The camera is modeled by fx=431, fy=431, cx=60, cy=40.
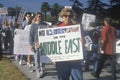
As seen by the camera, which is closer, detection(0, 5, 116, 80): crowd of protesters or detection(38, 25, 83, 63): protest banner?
detection(0, 5, 116, 80): crowd of protesters

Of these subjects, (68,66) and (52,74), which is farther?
(52,74)

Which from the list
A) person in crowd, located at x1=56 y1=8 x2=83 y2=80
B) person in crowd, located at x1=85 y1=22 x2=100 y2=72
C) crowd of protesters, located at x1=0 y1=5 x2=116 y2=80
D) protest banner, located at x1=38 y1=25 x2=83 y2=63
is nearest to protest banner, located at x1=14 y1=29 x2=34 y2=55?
crowd of protesters, located at x1=0 y1=5 x2=116 y2=80

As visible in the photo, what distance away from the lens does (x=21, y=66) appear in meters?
16.2

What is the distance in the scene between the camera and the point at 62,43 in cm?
908

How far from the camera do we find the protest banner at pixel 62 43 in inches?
346

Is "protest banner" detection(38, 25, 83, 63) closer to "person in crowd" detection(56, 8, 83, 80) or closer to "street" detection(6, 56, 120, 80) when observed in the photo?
"person in crowd" detection(56, 8, 83, 80)

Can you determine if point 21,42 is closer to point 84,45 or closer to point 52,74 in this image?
point 52,74

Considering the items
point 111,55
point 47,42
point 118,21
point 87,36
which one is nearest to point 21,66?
point 87,36

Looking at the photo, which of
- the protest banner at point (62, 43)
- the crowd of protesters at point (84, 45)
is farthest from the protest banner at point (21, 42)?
the protest banner at point (62, 43)

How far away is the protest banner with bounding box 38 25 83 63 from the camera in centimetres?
880

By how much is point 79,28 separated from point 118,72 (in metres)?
6.05

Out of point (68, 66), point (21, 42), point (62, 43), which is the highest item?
point (62, 43)

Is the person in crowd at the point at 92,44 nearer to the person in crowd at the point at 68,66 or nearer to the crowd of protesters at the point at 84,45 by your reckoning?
the crowd of protesters at the point at 84,45

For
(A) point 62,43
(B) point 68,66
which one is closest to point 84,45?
(A) point 62,43
